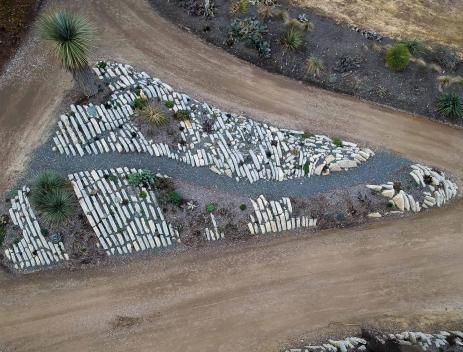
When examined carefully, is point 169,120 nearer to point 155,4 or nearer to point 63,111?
point 63,111

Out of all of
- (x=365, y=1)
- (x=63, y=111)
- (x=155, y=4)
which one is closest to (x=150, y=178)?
(x=63, y=111)

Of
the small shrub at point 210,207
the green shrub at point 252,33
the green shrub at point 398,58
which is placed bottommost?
the small shrub at point 210,207

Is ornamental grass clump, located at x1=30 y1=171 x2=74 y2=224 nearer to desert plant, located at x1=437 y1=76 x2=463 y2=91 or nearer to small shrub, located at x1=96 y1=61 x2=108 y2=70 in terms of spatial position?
small shrub, located at x1=96 y1=61 x2=108 y2=70

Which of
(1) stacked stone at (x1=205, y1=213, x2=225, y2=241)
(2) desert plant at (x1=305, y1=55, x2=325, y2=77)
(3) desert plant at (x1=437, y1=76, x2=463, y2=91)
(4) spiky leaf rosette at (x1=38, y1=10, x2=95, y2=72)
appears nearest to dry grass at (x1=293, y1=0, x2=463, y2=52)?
(3) desert plant at (x1=437, y1=76, x2=463, y2=91)

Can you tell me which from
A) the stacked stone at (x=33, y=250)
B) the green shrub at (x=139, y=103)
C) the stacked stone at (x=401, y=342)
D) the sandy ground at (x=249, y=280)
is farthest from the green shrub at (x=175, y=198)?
the stacked stone at (x=401, y=342)

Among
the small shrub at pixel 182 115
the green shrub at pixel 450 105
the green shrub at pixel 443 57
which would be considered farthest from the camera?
the green shrub at pixel 443 57

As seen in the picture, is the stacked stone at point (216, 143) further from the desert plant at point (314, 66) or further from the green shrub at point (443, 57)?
the green shrub at point (443, 57)
